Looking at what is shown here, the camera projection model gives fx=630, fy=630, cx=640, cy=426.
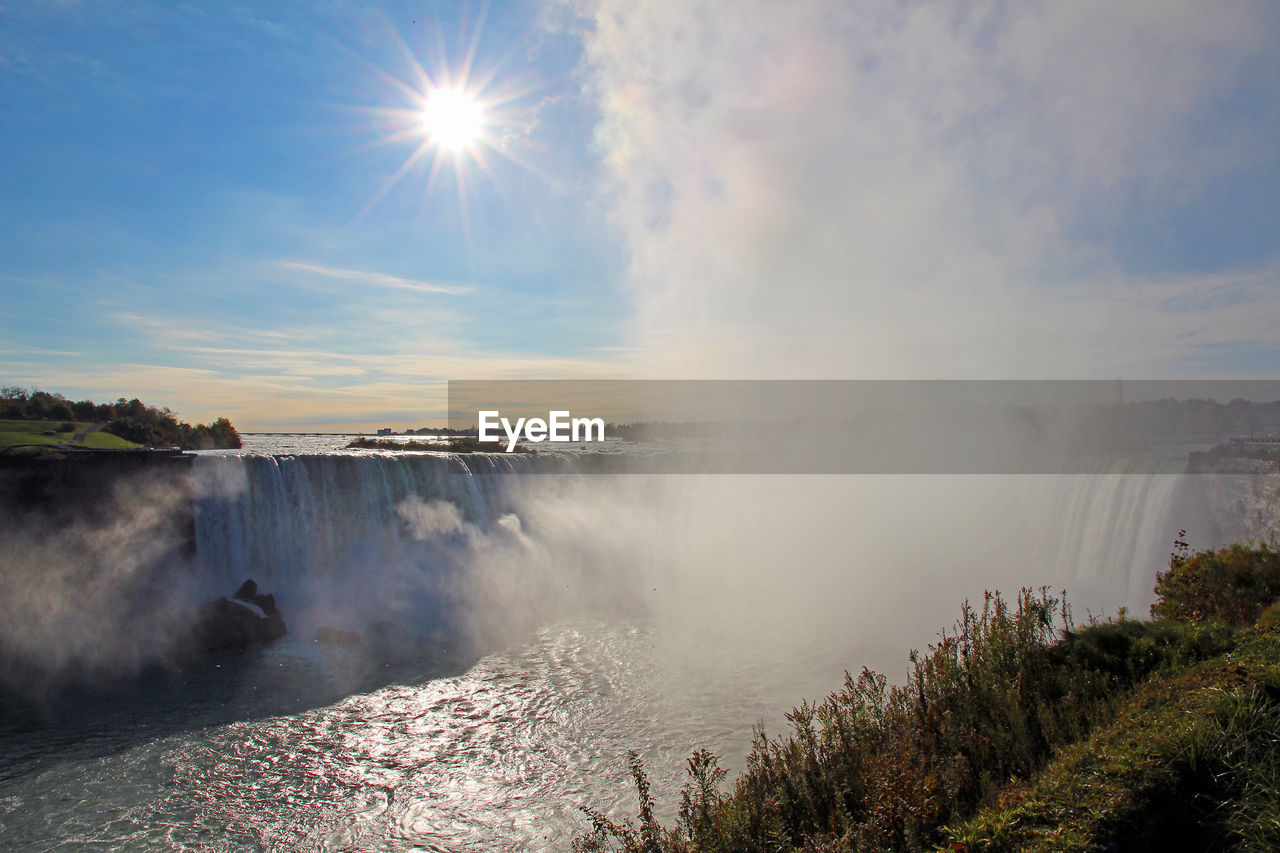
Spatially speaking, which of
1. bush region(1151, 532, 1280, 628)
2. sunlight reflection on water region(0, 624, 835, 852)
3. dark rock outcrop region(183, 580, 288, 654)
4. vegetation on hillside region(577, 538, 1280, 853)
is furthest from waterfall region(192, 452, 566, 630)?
bush region(1151, 532, 1280, 628)

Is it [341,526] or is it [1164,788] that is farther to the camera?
[341,526]

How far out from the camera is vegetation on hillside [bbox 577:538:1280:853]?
3.82 m

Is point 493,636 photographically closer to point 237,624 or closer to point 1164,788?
point 237,624

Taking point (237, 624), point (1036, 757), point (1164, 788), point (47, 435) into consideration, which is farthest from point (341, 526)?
point (1164, 788)

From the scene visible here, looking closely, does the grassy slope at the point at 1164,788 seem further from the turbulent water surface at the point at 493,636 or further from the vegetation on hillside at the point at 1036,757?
the turbulent water surface at the point at 493,636

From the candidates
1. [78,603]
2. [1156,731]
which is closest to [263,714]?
[78,603]

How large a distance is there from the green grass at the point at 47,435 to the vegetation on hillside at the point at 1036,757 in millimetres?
21309

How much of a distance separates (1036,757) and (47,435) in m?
28.4

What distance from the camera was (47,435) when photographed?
21281mm

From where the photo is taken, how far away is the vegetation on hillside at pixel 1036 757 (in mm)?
3822

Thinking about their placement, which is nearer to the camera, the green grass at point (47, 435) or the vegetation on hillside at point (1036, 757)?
the vegetation on hillside at point (1036, 757)

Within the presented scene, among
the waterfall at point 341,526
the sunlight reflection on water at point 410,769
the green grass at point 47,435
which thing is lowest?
the sunlight reflection on water at point 410,769

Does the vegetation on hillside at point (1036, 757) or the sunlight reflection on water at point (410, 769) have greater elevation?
the vegetation on hillside at point (1036, 757)

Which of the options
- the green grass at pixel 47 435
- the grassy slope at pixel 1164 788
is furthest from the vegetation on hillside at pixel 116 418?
the grassy slope at pixel 1164 788
